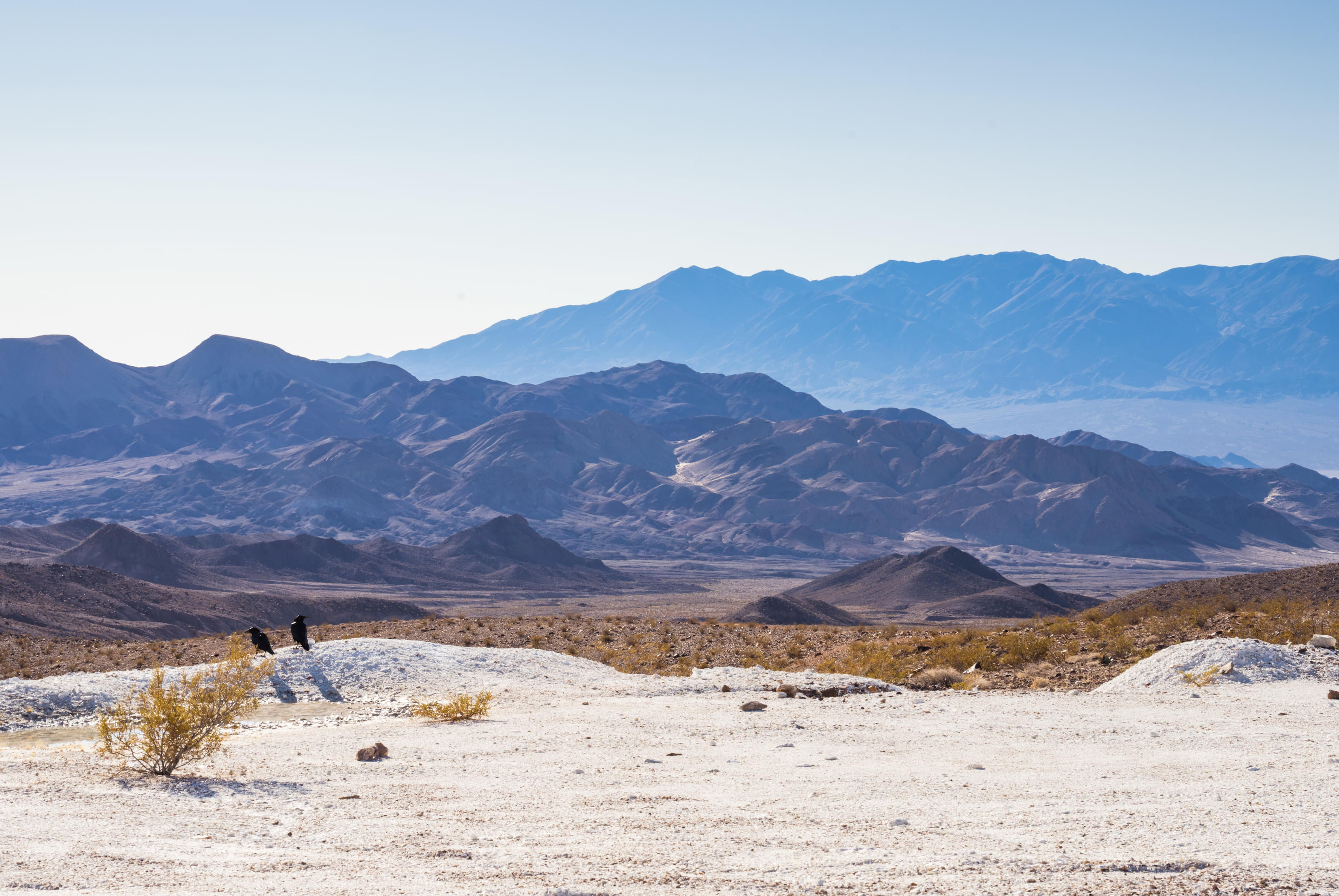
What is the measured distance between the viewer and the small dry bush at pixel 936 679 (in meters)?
19.6

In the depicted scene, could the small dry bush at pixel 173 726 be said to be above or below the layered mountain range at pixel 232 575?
above

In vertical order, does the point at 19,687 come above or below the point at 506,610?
above

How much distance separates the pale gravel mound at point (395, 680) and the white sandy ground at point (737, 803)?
202 centimetres

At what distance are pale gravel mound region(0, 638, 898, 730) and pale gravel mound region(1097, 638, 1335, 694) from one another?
394 cm

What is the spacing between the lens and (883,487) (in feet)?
600

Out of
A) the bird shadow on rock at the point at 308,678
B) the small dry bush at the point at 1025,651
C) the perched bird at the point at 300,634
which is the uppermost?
the perched bird at the point at 300,634

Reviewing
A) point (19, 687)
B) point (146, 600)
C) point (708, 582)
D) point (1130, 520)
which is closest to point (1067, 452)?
point (1130, 520)

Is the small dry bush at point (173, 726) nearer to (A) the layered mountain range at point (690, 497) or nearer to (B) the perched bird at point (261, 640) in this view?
(B) the perched bird at point (261, 640)

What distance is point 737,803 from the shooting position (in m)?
11.3

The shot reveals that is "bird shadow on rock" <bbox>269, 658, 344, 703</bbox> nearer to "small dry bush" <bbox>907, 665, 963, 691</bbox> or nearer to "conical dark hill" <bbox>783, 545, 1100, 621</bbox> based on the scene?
"small dry bush" <bbox>907, 665, 963, 691</bbox>

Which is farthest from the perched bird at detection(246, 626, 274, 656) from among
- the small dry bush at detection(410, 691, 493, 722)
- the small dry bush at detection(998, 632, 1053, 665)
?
the small dry bush at detection(998, 632, 1053, 665)

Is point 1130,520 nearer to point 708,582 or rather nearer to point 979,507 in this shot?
point 979,507

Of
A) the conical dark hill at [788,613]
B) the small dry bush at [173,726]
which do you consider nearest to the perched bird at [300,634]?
the small dry bush at [173,726]

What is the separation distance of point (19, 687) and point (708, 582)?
4168 inches
